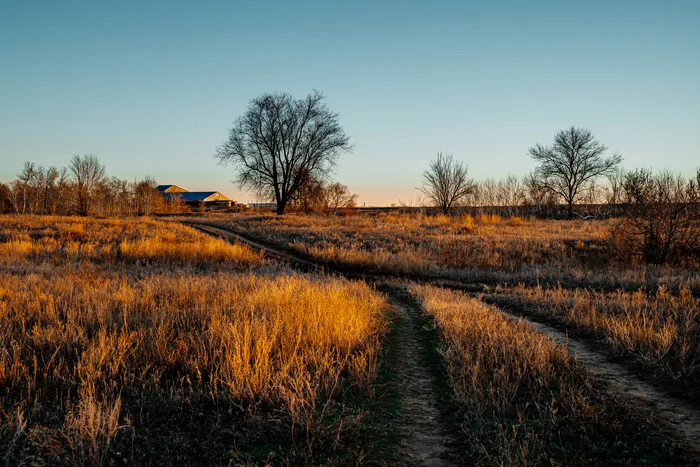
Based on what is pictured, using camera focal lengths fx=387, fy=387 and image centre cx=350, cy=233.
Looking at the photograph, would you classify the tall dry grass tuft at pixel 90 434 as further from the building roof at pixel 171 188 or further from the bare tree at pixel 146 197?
the building roof at pixel 171 188

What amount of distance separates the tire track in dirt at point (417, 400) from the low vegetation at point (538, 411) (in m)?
0.21

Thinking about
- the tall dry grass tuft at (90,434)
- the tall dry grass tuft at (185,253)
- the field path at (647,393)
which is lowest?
the field path at (647,393)

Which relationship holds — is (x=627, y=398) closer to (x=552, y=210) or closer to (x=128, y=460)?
(x=128, y=460)

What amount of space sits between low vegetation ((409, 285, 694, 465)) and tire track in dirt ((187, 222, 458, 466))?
21cm

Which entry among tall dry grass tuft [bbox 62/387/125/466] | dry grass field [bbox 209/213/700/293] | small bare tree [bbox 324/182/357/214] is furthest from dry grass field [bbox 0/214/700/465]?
small bare tree [bbox 324/182/357/214]

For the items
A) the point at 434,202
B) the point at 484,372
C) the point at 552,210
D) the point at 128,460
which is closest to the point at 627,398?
the point at 484,372

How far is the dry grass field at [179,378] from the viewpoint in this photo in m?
2.94

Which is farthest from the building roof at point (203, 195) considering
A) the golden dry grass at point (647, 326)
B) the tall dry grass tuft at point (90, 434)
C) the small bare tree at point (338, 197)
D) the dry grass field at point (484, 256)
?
the tall dry grass tuft at point (90, 434)

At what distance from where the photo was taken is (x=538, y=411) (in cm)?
357

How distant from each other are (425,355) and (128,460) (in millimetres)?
3816

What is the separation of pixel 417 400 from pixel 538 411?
1.15m

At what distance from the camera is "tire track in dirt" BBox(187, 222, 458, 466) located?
122 inches

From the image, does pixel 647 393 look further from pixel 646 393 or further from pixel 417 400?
pixel 417 400

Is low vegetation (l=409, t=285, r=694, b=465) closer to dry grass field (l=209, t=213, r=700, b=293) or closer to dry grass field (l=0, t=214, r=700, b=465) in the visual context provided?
dry grass field (l=0, t=214, r=700, b=465)
